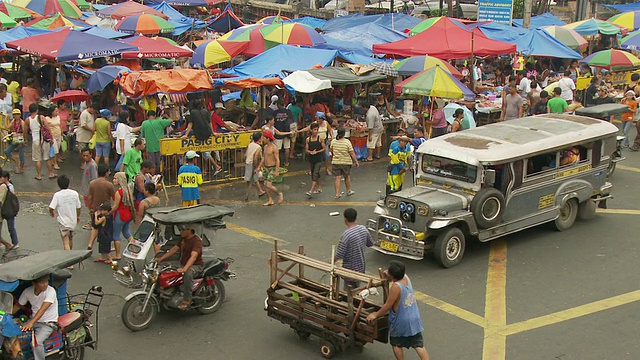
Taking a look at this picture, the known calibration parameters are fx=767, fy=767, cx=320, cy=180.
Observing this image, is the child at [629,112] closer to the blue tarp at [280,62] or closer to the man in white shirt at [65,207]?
the blue tarp at [280,62]

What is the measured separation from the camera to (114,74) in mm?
18531

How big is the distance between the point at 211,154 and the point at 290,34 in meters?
7.76

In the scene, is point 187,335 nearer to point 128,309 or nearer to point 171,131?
point 128,309

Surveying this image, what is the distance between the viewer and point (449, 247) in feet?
40.1

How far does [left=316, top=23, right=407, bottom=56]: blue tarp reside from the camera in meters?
25.1

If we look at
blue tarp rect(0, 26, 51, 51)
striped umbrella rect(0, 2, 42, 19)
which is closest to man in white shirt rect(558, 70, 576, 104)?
blue tarp rect(0, 26, 51, 51)

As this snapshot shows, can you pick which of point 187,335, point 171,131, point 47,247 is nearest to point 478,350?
point 187,335

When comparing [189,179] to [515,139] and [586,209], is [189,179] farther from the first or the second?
[586,209]

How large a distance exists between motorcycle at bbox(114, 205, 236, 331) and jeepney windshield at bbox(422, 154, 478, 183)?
13.7ft

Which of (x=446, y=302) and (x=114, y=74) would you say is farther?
(x=114, y=74)

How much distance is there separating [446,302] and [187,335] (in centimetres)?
368

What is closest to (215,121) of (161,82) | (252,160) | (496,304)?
(161,82)

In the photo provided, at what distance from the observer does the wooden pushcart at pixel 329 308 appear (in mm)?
8742

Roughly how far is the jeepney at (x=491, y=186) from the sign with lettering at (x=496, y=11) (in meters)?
16.0
